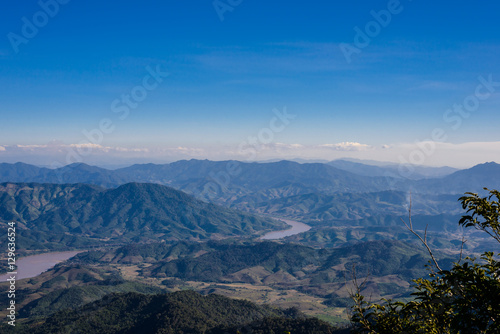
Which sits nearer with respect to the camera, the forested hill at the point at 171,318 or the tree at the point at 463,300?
the tree at the point at 463,300

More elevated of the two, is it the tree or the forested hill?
the tree

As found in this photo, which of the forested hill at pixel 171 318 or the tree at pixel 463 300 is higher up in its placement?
the tree at pixel 463 300

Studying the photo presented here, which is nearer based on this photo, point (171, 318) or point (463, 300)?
point (463, 300)

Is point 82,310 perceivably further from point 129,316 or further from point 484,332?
point 484,332

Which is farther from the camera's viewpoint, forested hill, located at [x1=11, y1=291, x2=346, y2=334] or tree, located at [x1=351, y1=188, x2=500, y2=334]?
forested hill, located at [x1=11, y1=291, x2=346, y2=334]

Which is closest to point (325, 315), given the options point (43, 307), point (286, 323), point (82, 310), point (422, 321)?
point (286, 323)
